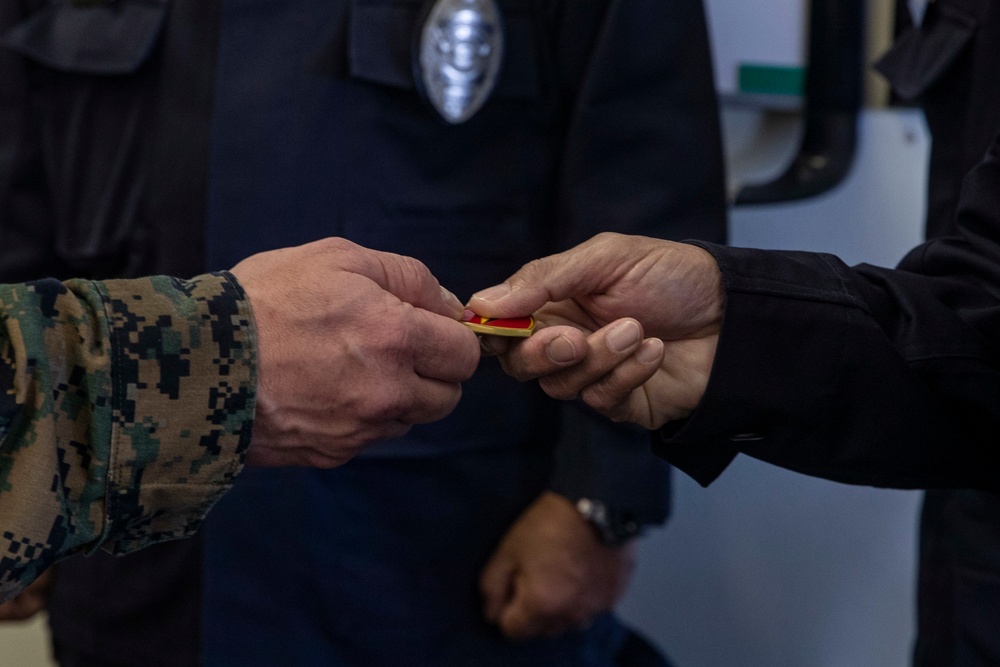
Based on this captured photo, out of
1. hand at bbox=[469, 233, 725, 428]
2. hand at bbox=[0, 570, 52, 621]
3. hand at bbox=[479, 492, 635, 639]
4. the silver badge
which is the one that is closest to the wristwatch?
hand at bbox=[479, 492, 635, 639]

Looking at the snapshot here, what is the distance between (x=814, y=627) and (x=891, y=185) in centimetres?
60

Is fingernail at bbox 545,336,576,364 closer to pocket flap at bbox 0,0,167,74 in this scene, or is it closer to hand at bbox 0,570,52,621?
pocket flap at bbox 0,0,167,74

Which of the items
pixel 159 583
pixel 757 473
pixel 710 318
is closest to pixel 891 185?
pixel 757 473

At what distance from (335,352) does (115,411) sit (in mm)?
144

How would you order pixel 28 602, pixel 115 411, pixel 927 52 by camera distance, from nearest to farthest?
pixel 115 411
pixel 927 52
pixel 28 602

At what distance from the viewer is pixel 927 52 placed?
898mm

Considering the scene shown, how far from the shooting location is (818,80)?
1287mm

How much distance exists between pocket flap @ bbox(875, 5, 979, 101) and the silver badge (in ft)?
1.28

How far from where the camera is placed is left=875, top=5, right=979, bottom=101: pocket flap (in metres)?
0.86

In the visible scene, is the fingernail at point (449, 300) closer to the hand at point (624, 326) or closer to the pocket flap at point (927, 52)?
the hand at point (624, 326)

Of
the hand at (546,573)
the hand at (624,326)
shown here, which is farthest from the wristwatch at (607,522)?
the hand at (624,326)

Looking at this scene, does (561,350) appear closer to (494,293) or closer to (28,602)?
(494,293)

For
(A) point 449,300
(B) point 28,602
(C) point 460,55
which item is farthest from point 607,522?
(B) point 28,602

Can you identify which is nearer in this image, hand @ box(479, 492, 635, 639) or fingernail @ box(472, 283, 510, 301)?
fingernail @ box(472, 283, 510, 301)
